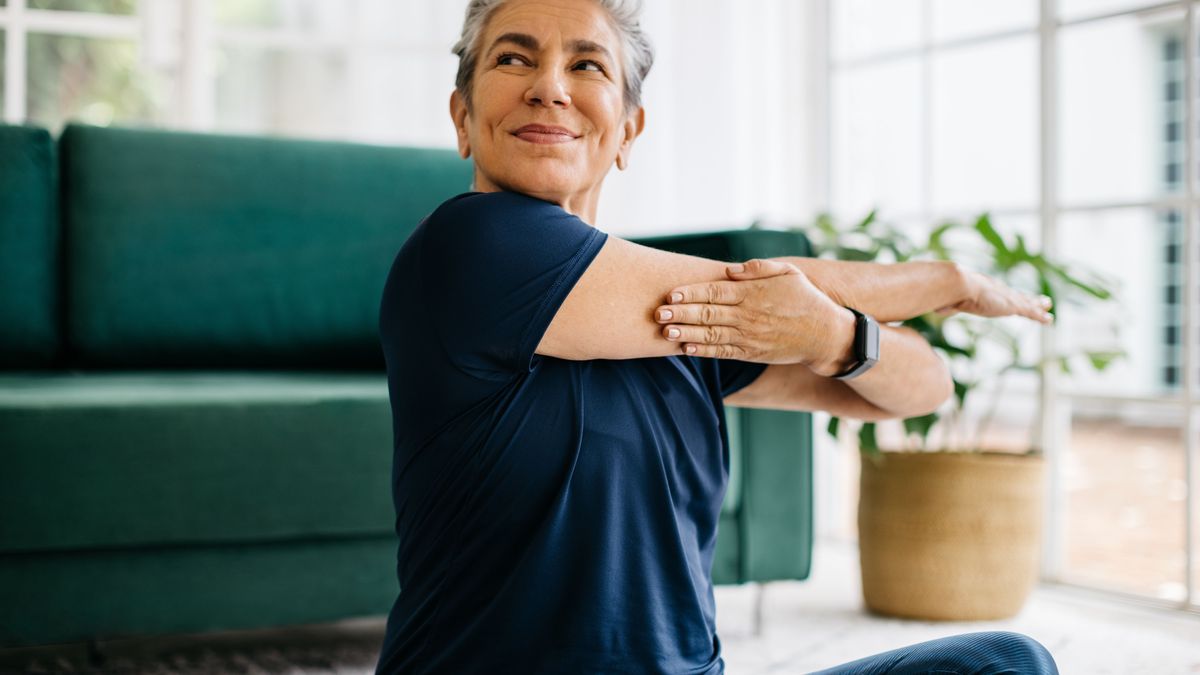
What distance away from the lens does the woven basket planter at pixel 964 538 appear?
240 centimetres

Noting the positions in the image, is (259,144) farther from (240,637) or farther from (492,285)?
(492,285)

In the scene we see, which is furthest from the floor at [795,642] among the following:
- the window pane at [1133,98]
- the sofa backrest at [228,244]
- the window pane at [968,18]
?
the window pane at [1133,98]

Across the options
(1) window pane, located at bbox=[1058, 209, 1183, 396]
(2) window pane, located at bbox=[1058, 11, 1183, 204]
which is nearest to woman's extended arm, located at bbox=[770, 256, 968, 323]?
(2) window pane, located at bbox=[1058, 11, 1183, 204]

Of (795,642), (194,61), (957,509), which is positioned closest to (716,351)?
(795,642)

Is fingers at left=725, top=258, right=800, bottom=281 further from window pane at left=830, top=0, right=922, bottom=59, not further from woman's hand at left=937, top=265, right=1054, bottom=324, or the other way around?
window pane at left=830, top=0, right=922, bottom=59

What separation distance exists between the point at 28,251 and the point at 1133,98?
416 inches

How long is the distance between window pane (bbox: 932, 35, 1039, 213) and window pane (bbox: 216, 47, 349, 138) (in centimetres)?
188

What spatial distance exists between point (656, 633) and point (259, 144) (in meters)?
2.03

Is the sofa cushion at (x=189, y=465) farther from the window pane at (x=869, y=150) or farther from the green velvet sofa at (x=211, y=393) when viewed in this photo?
the window pane at (x=869, y=150)

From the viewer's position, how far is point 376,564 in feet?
6.47

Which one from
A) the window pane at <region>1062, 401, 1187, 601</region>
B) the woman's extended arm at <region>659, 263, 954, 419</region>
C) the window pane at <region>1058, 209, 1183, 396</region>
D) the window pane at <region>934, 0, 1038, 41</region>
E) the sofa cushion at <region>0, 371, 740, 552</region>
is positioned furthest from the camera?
the window pane at <region>1058, 209, 1183, 396</region>

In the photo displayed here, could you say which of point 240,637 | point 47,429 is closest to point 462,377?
point 47,429

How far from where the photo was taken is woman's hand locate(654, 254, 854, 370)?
104 centimetres

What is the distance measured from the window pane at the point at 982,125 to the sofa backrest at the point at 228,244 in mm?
1597
